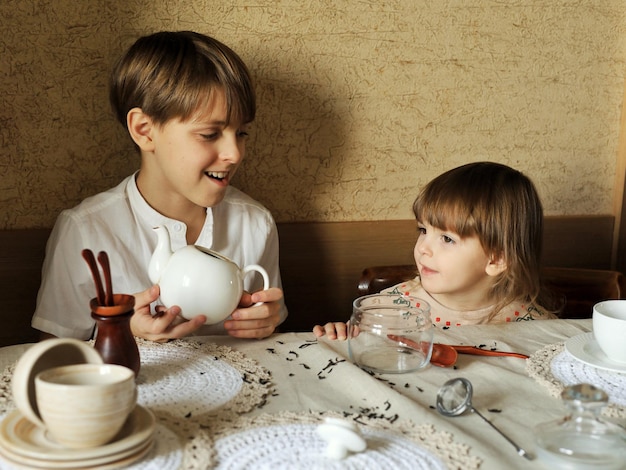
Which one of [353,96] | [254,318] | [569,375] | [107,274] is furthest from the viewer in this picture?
[353,96]

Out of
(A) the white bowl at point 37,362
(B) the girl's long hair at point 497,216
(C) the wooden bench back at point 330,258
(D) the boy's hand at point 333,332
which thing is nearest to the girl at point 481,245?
(B) the girl's long hair at point 497,216

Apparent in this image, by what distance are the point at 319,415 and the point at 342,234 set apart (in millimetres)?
1092

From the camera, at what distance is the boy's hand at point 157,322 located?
1158 mm

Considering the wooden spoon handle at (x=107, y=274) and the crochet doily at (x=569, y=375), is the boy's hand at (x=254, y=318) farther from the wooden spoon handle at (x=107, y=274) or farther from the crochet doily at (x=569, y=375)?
the crochet doily at (x=569, y=375)

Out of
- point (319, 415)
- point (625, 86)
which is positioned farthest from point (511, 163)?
point (319, 415)

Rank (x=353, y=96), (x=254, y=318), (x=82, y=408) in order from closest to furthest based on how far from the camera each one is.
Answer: (x=82, y=408)
(x=254, y=318)
(x=353, y=96)

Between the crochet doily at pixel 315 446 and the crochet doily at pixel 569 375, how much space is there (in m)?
0.26

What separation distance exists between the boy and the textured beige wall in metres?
0.18

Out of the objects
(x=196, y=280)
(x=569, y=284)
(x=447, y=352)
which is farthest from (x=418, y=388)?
(x=569, y=284)

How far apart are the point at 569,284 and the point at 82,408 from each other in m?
1.34

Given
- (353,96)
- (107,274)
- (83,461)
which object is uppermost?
(353,96)

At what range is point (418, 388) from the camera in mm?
→ 1046

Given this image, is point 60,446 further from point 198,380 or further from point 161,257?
point 161,257

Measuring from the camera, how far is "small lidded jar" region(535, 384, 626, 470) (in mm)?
813
